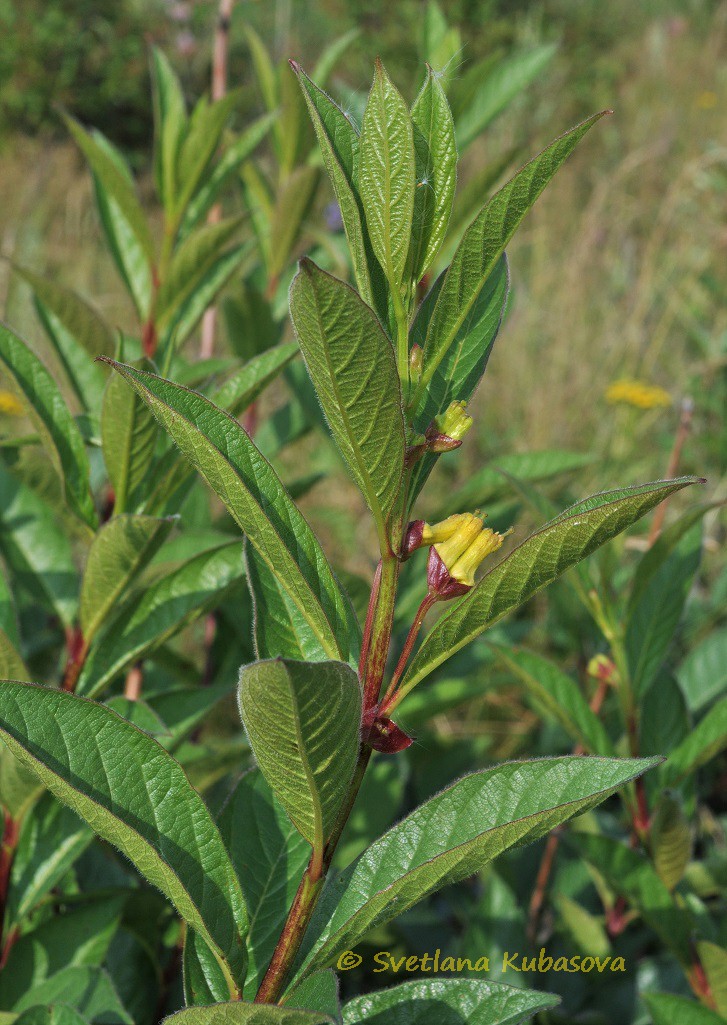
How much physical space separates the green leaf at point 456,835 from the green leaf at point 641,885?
0.48 metres

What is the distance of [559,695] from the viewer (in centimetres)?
116

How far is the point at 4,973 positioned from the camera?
0.98m

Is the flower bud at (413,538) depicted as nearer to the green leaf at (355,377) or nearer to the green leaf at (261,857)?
the green leaf at (355,377)

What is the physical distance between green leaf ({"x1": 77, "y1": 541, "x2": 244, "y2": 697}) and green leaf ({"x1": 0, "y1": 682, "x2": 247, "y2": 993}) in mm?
304

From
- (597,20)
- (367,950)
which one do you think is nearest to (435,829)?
(367,950)

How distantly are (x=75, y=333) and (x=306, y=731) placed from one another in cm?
82

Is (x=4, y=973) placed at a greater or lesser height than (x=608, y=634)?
lesser

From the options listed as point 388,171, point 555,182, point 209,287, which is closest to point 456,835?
point 388,171

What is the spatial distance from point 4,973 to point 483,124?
50.5 inches

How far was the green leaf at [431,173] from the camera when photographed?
2.06 ft

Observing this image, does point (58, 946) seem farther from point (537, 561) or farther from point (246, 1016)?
point (537, 561)

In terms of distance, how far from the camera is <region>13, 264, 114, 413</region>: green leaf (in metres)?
1.17

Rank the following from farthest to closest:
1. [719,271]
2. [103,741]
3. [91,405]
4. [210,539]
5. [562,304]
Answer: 1. [719,271]
2. [562,304]
3. [91,405]
4. [210,539]
5. [103,741]

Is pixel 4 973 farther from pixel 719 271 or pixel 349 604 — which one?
pixel 719 271
